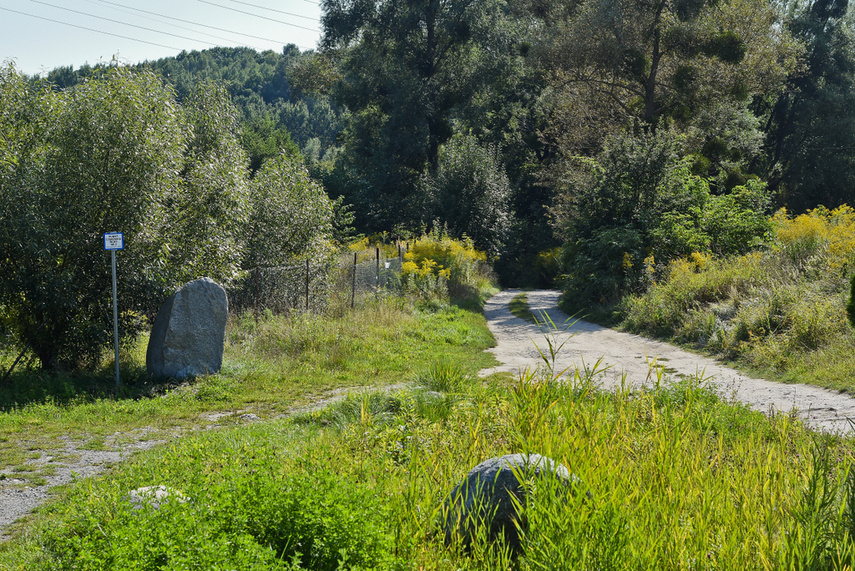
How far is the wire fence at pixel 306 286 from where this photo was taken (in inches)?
593

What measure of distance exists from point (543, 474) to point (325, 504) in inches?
51.3

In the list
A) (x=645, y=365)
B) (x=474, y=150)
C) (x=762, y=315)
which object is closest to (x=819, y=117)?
(x=474, y=150)

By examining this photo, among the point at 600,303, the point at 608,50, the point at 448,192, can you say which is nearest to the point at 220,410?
the point at 600,303

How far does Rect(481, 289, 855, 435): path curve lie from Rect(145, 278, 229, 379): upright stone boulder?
463 cm

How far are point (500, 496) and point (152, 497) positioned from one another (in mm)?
2141

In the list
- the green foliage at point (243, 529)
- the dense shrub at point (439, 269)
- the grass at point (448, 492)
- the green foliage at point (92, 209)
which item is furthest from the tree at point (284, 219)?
the green foliage at point (243, 529)

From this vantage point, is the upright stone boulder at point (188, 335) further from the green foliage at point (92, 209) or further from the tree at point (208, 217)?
the tree at point (208, 217)

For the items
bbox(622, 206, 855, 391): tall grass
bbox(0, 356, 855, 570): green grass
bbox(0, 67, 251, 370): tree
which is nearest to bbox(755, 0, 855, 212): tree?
bbox(622, 206, 855, 391): tall grass

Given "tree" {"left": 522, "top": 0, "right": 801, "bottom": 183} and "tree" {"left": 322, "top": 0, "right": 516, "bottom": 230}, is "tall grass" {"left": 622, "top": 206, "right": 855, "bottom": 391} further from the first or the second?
"tree" {"left": 322, "top": 0, "right": 516, "bottom": 230}

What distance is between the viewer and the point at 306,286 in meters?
15.8

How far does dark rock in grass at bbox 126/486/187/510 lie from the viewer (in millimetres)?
3633

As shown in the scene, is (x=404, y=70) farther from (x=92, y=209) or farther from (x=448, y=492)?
(x=448, y=492)

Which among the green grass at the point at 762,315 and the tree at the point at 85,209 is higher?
the tree at the point at 85,209

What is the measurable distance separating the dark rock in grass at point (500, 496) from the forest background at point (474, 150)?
889 cm
